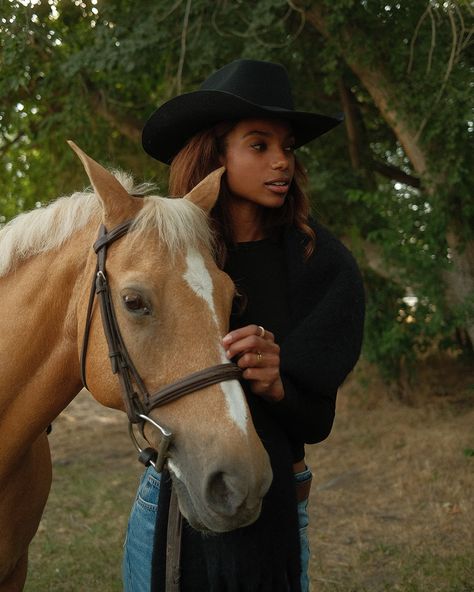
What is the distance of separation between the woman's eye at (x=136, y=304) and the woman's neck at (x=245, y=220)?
1.57 ft

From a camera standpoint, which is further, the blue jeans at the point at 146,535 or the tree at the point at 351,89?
the tree at the point at 351,89

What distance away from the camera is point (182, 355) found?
5.92ft

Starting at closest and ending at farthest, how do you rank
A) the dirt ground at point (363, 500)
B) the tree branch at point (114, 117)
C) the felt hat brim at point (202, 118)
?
1. the felt hat brim at point (202, 118)
2. the dirt ground at point (363, 500)
3. the tree branch at point (114, 117)

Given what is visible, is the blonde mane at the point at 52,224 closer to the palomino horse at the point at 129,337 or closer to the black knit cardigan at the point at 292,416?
the palomino horse at the point at 129,337

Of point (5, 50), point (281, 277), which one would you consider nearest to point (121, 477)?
point (5, 50)

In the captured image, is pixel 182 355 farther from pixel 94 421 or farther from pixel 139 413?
pixel 94 421

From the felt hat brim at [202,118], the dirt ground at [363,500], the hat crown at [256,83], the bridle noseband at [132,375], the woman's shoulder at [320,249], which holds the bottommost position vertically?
the dirt ground at [363,500]

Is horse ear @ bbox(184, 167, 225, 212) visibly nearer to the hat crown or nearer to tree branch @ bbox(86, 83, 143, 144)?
the hat crown

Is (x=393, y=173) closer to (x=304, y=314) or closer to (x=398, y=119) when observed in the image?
(x=398, y=119)

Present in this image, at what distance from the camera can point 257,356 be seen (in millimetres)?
1786

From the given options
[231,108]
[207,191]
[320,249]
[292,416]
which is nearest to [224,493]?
[292,416]

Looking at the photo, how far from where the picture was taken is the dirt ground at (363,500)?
4402 mm

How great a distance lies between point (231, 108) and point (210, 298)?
63 centimetres

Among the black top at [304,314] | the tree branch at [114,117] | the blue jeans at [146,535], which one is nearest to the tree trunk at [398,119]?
the tree branch at [114,117]
